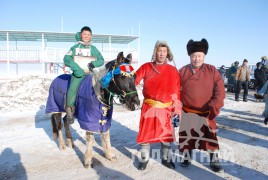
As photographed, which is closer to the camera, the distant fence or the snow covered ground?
the snow covered ground

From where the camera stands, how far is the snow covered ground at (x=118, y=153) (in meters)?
3.42

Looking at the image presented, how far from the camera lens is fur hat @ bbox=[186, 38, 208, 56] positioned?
3387mm

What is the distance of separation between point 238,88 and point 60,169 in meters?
9.73

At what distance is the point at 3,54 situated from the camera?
1561 cm

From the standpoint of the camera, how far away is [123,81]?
3.03 m

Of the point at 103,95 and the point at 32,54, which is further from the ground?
the point at 32,54

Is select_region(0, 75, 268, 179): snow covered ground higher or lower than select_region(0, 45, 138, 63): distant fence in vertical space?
lower

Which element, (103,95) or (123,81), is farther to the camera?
(103,95)

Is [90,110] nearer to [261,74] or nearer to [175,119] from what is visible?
[175,119]

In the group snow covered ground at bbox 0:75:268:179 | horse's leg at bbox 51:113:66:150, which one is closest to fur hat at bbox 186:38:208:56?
snow covered ground at bbox 0:75:268:179

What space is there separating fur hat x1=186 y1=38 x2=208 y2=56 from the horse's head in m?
1.08

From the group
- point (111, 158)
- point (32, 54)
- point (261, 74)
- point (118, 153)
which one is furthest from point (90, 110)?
point (32, 54)

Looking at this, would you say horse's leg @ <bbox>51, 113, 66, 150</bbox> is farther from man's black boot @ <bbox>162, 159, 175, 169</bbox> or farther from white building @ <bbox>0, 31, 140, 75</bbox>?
white building @ <bbox>0, 31, 140, 75</bbox>

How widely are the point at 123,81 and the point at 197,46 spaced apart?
4.48 feet
